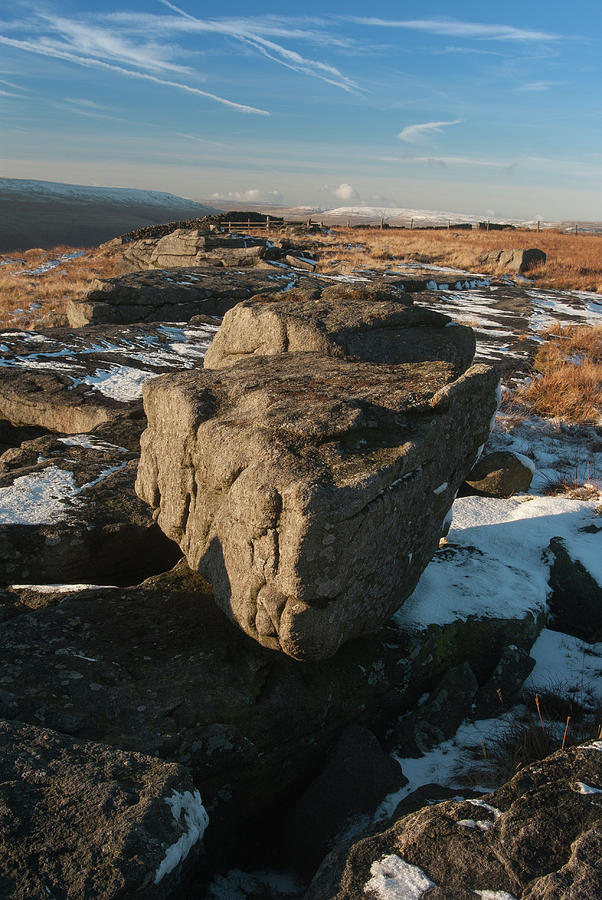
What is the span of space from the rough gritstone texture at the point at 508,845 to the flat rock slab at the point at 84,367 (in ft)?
18.5

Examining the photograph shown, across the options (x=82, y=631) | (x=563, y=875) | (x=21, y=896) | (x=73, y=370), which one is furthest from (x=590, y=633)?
(x=73, y=370)

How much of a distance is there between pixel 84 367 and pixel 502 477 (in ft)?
19.6

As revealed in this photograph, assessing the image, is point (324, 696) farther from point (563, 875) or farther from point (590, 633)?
point (590, 633)

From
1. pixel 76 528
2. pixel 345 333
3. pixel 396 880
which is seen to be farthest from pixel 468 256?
pixel 396 880

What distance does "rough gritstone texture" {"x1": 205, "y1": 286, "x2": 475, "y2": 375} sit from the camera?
4.84m

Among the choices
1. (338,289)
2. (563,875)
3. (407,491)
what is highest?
(338,289)

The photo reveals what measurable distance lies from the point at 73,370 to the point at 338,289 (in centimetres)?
426

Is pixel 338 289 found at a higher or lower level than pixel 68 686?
higher

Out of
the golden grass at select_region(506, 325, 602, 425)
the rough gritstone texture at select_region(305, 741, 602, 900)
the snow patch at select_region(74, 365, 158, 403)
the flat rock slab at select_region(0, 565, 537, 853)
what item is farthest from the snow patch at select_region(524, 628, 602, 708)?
the snow patch at select_region(74, 365, 158, 403)

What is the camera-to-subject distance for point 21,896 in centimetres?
171

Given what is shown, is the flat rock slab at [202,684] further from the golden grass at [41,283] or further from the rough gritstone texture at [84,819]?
the golden grass at [41,283]

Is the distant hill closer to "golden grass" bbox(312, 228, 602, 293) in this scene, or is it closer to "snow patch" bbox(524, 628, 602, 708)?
"golden grass" bbox(312, 228, 602, 293)

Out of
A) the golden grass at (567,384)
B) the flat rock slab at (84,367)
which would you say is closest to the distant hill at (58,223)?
the flat rock slab at (84,367)

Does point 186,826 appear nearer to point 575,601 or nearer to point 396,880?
point 396,880
